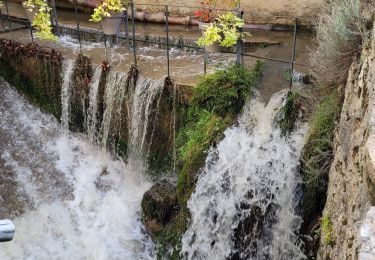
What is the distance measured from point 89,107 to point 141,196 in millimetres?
1649

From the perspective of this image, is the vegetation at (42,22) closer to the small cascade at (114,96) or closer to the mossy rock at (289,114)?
the small cascade at (114,96)

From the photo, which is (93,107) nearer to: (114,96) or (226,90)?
(114,96)

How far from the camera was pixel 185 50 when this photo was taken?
7641 millimetres

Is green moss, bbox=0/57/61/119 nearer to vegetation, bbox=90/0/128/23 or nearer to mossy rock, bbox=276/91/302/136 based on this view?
vegetation, bbox=90/0/128/23

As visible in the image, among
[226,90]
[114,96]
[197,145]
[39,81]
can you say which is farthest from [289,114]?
[39,81]

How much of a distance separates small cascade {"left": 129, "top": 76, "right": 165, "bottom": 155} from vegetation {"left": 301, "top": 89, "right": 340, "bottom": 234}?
2.28 metres

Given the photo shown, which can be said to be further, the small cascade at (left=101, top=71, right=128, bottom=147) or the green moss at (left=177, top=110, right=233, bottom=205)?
the small cascade at (left=101, top=71, right=128, bottom=147)

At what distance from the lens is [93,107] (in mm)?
6871

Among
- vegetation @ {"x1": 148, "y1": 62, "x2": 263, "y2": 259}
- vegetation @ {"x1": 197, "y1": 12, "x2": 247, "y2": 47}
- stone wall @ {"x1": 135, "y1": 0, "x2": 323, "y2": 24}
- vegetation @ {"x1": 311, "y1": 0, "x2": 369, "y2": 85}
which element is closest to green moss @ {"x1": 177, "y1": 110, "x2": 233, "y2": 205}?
vegetation @ {"x1": 148, "y1": 62, "x2": 263, "y2": 259}

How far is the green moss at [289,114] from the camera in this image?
16.6ft

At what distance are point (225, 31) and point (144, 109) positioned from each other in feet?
5.40

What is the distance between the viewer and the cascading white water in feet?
16.0

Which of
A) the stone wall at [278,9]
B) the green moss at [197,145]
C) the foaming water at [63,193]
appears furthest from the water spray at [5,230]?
the stone wall at [278,9]

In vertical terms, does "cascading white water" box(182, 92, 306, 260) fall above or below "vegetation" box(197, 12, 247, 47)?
below
